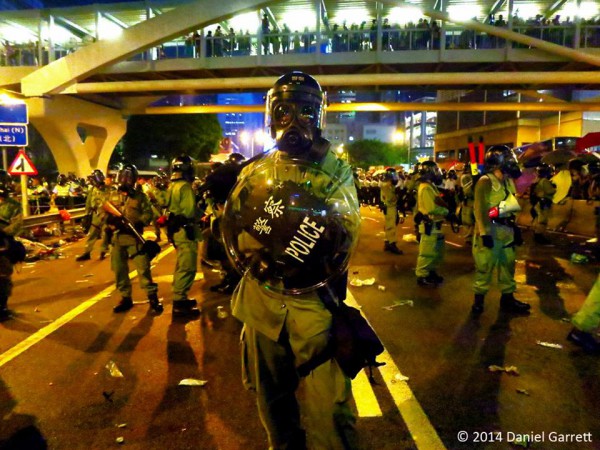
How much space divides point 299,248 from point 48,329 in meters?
4.70

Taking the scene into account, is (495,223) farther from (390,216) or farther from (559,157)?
(559,157)

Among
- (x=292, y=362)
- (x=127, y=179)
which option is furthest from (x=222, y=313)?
(x=292, y=362)

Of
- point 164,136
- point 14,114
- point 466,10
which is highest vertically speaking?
point 466,10

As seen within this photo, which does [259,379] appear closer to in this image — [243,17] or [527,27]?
[527,27]

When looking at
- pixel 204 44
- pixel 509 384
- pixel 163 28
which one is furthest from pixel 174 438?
pixel 204 44

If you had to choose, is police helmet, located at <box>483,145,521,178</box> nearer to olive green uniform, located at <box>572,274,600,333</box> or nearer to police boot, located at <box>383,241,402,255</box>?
olive green uniform, located at <box>572,274,600,333</box>

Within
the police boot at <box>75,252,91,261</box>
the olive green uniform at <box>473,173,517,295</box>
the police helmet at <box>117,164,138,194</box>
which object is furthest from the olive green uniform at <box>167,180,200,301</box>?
the police boot at <box>75,252,91,261</box>

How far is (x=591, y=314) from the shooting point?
4.52 m

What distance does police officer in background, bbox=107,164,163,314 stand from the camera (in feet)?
20.0

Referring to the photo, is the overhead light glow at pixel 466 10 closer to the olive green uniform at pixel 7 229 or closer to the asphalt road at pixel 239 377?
the asphalt road at pixel 239 377

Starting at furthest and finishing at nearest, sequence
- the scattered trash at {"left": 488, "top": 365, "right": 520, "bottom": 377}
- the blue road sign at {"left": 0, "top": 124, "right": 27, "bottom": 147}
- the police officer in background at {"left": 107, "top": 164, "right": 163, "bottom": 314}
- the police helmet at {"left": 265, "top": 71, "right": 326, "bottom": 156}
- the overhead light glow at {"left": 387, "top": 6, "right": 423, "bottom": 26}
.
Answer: the overhead light glow at {"left": 387, "top": 6, "right": 423, "bottom": 26} < the blue road sign at {"left": 0, "top": 124, "right": 27, "bottom": 147} < the police officer in background at {"left": 107, "top": 164, "right": 163, "bottom": 314} < the scattered trash at {"left": 488, "top": 365, "right": 520, "bottom": 377} < the police helmet at {"left": 265, "top": 71, "right": 326, "bottom": 156}

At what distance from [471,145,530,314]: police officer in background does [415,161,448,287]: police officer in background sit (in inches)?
59.6

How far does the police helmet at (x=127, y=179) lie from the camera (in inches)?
251

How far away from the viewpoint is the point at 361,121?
11338 centimetres
